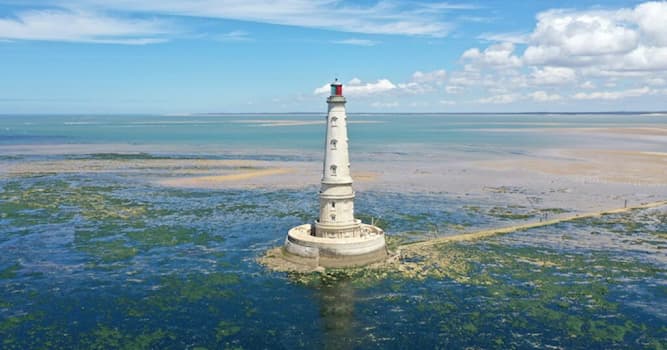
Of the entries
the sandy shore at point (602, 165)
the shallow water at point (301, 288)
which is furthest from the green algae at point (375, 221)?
the sandy shore at point (602, 165)

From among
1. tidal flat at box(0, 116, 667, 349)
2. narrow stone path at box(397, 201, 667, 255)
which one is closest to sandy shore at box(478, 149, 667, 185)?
tidal flat at box(0, 116, 667, 349)

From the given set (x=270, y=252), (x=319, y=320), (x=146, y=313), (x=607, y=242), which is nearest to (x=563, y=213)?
(x=607, y=242)

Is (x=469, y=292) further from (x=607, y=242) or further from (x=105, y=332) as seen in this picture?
(x=105, y=332)

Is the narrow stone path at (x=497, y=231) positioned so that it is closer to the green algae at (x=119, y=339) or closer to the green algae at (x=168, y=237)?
the green algae at (x=168, y=237)

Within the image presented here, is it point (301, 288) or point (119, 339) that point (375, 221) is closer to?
point (301, 288)

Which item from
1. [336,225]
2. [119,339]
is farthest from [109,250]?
[336,225]

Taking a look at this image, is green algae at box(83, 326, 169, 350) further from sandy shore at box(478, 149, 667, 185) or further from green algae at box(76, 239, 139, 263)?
sandy shore at box(478, 149, 667, 185)
